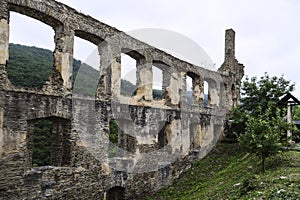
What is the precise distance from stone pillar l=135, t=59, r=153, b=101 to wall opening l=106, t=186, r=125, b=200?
3.62 meters

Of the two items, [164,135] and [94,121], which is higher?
[94,121]

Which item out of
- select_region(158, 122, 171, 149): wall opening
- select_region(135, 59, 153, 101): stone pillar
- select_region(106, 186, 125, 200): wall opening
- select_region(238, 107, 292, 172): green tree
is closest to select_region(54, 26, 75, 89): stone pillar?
select_region(135, 59, 153, 101): stone pillar

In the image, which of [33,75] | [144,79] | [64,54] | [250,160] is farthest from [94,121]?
[33,75]

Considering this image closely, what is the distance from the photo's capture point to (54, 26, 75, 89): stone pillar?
28.0 ft

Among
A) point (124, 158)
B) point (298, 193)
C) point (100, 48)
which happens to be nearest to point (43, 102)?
point (100, 48)

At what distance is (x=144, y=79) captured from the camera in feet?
40.0

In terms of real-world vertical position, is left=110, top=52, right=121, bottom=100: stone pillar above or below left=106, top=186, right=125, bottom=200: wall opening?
above

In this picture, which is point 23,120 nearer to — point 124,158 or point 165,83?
point 124,158

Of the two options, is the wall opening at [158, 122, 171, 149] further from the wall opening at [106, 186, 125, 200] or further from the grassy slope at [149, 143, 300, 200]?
the wall opening at [106, 186, 125, 200]

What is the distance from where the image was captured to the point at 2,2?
23.3 feet

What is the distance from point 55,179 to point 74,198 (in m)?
0.90

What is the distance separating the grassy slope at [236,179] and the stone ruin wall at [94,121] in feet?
2.22

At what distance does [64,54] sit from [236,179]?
6.93 meters

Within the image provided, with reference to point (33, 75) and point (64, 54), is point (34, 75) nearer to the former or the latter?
point (33, 75)
